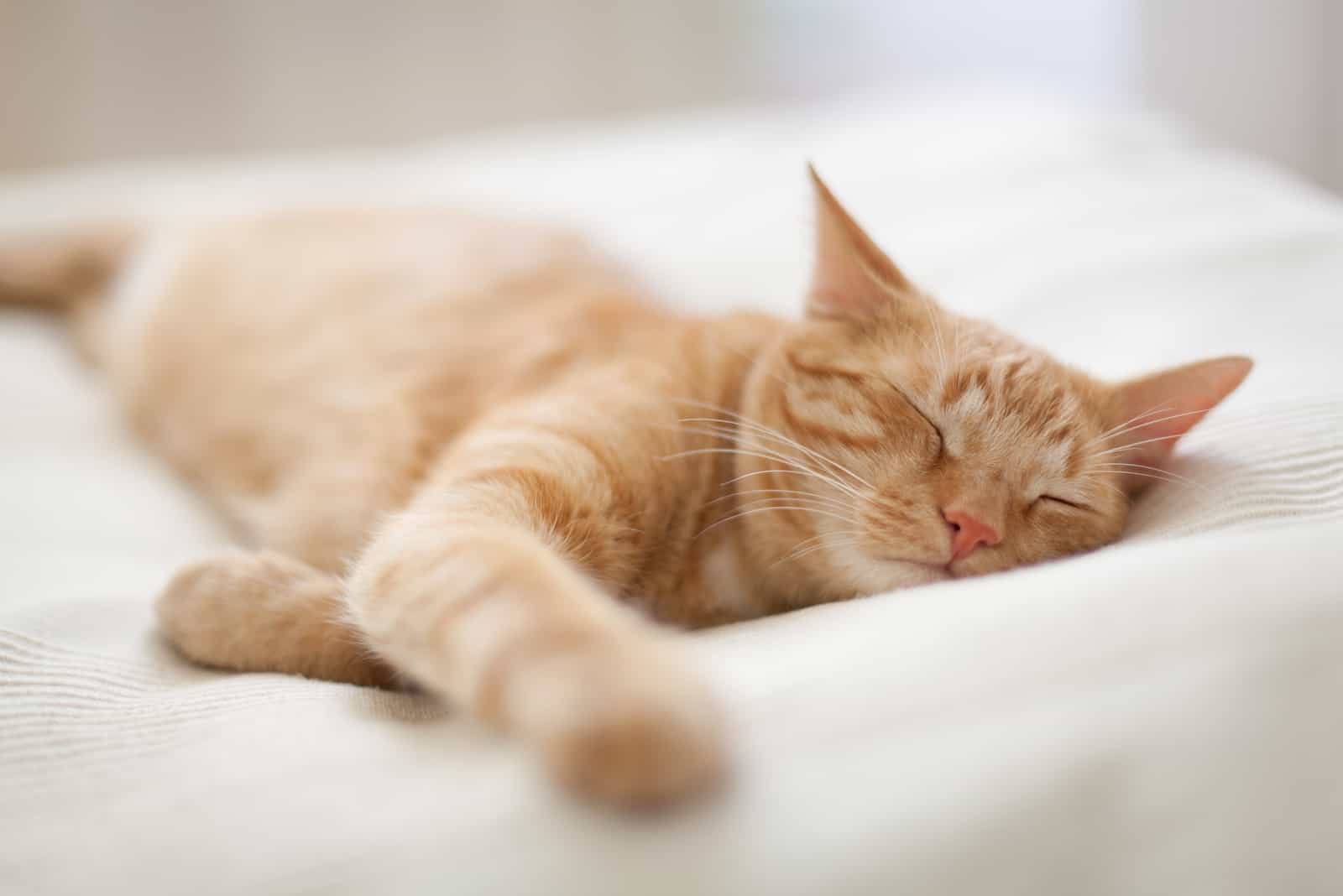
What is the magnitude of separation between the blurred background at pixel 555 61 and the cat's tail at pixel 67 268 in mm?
1530

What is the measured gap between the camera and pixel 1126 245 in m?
1.70

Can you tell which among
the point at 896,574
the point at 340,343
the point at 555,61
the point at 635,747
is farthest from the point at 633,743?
the point at 555,61

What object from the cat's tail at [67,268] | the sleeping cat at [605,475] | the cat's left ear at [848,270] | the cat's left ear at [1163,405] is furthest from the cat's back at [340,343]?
the cat's left ear at [1163,405]

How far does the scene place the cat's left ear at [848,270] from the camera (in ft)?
4.24

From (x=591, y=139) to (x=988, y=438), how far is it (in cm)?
211

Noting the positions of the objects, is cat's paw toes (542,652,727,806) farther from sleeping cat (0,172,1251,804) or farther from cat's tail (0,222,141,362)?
cat's tail (0,222,141,362)

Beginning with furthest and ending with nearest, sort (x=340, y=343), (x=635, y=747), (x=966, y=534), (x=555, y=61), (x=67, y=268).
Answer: (x=555, y=61) < (x=67, y=268) < (x=340, y=343) < (x=966, y=534) < (x=635, y=747)

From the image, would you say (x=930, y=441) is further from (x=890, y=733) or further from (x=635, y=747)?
(x=635, y=747)

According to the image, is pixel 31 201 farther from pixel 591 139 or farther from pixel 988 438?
pixel 988 438

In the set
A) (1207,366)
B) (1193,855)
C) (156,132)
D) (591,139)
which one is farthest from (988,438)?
(156,132)

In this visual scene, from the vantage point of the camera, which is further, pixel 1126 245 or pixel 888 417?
pixel 1126 245

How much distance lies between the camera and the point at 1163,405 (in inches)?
46.8

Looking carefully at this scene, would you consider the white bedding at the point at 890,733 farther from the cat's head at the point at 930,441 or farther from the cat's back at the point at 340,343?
the cat's back at the point at 340,343

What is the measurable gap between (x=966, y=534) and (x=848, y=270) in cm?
42
